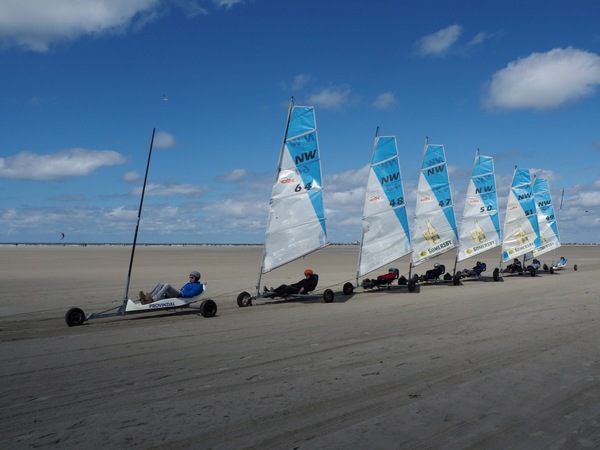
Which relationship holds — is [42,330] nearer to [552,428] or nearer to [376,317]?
[376,317]

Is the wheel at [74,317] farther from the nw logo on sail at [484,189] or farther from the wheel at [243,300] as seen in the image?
the nw logo on sail at [484,189]

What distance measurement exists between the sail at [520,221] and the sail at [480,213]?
231 cm

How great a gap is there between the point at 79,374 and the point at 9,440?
1957 millimetres

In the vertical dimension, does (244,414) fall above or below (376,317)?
below

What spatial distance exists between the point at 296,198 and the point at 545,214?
20.6 meters

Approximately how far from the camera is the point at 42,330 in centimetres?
902

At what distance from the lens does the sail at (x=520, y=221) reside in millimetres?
24448

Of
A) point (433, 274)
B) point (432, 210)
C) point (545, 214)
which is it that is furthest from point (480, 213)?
point (545, 214)

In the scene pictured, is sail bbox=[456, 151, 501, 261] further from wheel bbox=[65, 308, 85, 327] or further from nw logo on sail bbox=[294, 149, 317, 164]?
wheel bbox=[65, 308, 85, 327]

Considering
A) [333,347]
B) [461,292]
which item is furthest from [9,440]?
[461,292]

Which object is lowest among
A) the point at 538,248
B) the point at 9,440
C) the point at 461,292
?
the point at 9,440

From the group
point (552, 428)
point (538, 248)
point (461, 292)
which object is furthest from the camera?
point (538, 248)

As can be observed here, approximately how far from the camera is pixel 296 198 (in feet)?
45.0

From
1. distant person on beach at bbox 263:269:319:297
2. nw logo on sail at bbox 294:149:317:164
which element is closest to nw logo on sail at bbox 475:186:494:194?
nw logo on sail at bbox 294:149:317:164
